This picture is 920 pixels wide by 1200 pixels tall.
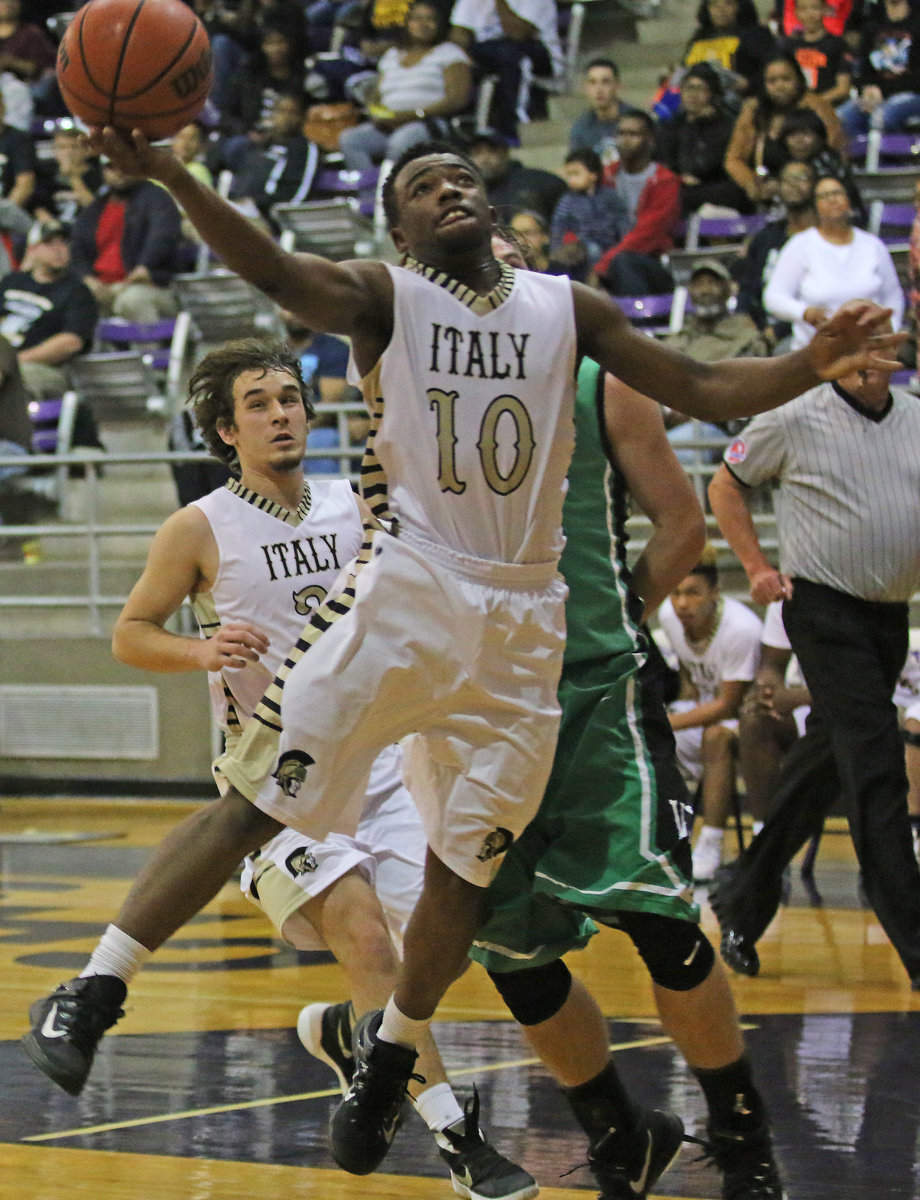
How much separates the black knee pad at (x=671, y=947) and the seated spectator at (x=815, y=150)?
760 cm

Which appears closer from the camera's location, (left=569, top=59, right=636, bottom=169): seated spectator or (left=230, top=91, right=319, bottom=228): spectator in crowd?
(left=569, top=59, right=636, bottom=169): seated spectator

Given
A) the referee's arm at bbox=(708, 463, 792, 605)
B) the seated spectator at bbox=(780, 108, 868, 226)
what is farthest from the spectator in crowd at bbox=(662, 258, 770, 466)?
the referee's arm at bbox=(708, 463, 792, 605)

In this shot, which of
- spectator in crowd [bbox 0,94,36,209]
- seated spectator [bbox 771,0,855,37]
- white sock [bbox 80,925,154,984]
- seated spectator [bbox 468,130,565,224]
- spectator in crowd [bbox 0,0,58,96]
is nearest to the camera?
white sock [bbox 80,925,154,984]

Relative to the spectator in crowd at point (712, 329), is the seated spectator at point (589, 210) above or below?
above

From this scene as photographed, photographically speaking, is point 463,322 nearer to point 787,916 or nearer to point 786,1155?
point 786,1155

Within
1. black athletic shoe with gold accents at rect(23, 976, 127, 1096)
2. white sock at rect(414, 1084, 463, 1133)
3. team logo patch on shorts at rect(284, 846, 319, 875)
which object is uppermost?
team logo patch on shorts at rect(284, 846, 319, 875)

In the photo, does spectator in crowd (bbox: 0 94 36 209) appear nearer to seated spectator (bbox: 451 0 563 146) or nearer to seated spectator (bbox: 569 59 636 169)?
seated spectator (bbox: 451 0 563 146)

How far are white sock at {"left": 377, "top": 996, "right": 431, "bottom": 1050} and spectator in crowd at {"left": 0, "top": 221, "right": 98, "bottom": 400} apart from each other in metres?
9.97

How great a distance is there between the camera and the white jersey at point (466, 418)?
3.14 m

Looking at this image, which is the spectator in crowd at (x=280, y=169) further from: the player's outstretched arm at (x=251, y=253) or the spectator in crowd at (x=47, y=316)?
the player's outstretched arm at (x=251, y=253)

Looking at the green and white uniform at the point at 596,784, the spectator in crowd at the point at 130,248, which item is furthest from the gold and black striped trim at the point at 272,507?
the spectator in crowd at the point at 130,248

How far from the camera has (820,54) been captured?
1188cm

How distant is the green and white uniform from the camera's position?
3.33 metres

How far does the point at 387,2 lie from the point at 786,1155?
1218 centimetres
